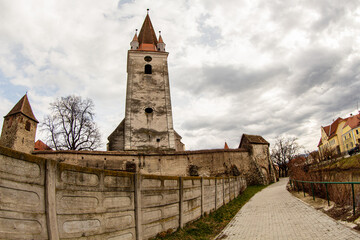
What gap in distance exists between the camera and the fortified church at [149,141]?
61.1 feet

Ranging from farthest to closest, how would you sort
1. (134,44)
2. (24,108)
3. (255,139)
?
(134,44) → (255,139) → (24,108)

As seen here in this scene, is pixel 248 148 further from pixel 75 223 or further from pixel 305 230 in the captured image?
pixel 75 223

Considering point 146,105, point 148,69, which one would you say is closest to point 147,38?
point 148,69

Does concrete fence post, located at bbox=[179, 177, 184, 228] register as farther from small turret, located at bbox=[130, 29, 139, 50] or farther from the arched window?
small turret, located at bbox=[130, 29, 139, 50]

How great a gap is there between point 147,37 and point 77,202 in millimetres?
32531

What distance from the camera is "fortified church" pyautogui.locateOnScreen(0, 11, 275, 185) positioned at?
61.1ft

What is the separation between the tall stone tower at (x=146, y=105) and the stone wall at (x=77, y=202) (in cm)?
1811

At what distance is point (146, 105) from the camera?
1039 inches

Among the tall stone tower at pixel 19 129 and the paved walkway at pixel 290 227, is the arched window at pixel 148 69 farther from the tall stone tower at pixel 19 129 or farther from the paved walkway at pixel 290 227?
the paved walkway at pixel 290 227

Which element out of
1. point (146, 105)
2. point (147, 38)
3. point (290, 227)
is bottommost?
point (290, 227)

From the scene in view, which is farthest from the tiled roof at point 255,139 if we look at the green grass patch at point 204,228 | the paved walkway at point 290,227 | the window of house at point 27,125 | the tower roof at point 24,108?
the tower roof at point 24,108

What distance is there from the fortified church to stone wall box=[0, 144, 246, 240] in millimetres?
13470

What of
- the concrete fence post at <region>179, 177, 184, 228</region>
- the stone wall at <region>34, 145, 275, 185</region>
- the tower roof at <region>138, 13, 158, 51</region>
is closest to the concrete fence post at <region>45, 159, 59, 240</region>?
the concrete fence post at <region>179, 177, 184, 228</region>

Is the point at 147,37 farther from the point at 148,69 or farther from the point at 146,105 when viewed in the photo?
the point at 146,105
